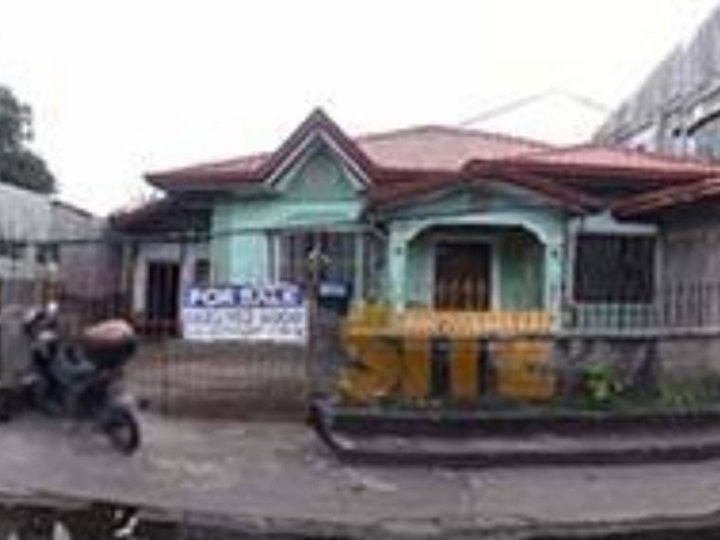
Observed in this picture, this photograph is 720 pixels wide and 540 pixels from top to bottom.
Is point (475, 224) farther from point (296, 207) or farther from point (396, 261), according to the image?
point (296, 207)

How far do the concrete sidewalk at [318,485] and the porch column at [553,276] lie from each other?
23.2 ft

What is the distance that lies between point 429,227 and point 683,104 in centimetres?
894

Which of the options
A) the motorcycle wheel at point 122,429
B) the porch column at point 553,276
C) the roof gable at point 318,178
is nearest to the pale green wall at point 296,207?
the roof gable at point 318,178

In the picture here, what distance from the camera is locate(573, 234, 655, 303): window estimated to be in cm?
2097

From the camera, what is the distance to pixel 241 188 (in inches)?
861

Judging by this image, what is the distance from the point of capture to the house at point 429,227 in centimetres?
2030

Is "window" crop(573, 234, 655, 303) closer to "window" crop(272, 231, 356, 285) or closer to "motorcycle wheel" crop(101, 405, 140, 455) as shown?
"window" crop(272, 231, 356, 285)

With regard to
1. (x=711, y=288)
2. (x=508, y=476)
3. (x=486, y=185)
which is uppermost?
(x=486, y=185)

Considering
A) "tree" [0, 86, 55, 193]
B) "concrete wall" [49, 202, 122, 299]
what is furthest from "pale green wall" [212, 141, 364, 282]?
"tree" [0, 86, 55, 193]

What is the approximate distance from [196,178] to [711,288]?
825 cm

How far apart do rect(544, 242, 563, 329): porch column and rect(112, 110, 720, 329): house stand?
17mm

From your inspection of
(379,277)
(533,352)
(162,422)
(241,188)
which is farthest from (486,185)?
(162,422)

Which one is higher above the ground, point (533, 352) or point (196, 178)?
point (196, 178)

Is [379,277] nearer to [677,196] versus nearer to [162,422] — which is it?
[677,196]
